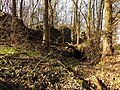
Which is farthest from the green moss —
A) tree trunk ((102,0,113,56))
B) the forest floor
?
tree trunk ((102,0,113,56))

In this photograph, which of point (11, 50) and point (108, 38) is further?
point (108, 38)

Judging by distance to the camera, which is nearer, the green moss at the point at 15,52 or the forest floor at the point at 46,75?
the forest floor at the point at 46,75

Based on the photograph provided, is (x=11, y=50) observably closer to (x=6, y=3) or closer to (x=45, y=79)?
(x=45, y=79)

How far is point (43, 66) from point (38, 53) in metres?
1.74

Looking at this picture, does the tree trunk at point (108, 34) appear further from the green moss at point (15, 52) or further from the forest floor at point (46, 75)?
the green moss at point (15, 52)

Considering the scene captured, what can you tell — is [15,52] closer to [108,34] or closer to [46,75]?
[46,75]

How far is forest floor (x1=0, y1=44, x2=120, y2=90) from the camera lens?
758 centimetres

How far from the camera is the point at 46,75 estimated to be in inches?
321

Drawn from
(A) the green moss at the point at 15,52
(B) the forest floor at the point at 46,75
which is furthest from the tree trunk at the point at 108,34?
(A) the green moss at the point at 15,52

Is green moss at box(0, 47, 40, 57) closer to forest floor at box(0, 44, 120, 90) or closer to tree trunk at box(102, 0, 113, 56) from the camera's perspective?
forest floor at box(0, 44, 120, 90)

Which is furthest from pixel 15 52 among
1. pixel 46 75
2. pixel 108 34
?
pixel 108 34

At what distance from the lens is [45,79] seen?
791 cm

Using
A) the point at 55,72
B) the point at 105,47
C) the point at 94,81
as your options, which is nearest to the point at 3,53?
the point at 55,72

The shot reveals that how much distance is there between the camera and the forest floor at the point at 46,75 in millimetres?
7578
